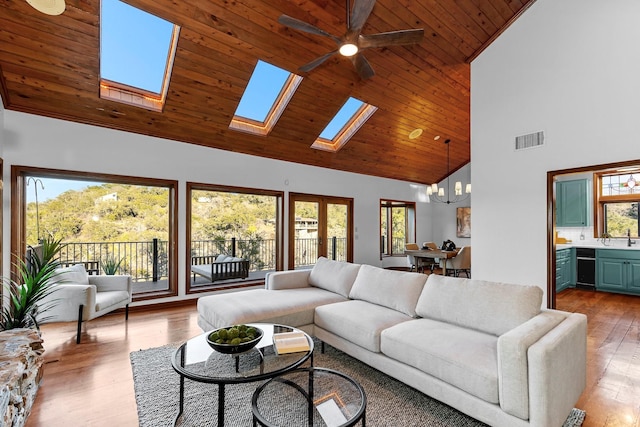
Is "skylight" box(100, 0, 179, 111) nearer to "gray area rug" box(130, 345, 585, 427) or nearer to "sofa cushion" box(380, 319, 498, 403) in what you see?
"gray area rug" box(130, 345, 585, 427)

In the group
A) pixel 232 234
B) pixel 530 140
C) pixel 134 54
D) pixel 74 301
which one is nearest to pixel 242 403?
pixel 74 301

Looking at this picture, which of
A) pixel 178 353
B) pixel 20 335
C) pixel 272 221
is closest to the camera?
pixel 178 353

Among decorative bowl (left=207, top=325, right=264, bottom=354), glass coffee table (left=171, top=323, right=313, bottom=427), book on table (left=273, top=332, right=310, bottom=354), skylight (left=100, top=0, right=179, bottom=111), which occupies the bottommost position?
glass coffee table (left=171, top=323, right=313, bottom=427)

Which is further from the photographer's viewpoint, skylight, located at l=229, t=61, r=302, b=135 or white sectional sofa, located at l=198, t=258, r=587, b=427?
skylight, located at l=229, t=61, r=302, b=135

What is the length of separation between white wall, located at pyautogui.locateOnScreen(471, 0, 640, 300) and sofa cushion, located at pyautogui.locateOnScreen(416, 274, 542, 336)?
2.03 m

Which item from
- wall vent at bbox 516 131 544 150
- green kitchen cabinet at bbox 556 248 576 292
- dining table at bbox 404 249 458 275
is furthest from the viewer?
dining table at bbox 404 249 458 275

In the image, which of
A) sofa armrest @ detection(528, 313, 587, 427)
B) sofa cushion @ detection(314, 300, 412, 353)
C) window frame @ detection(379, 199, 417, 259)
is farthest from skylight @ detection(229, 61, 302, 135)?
sofa armrest @ detection(528, 313, 587, 427)

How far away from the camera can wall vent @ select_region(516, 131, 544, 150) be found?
3.87 meters

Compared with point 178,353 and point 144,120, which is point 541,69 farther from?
point 144,120

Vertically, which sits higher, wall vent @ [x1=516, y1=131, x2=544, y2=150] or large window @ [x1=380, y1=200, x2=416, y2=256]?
wall vent @ [x1=516, y1=131, x2=544, y2=150]

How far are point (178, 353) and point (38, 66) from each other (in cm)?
353

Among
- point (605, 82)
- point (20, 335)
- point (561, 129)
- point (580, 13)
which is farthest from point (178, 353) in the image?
point (580, 13)

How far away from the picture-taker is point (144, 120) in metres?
4.34

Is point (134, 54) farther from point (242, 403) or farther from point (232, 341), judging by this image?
point (242, 403)
